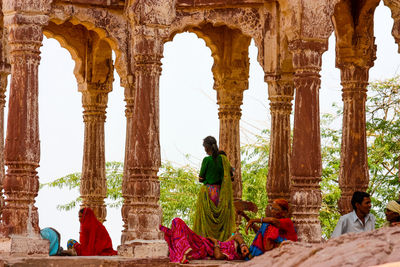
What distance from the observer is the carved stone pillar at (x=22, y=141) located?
1371 centimetres

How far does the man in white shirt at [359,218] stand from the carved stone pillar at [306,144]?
3.55 feet

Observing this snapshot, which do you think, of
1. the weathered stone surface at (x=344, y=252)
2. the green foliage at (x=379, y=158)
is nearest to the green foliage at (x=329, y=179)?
the green foliage at (x=379, y=158)

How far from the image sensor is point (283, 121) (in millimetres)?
17844

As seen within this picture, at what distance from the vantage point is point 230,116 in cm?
1941

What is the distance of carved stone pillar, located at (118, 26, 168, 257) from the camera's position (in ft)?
46.9

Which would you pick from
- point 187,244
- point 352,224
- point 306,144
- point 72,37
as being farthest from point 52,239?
point 72,37

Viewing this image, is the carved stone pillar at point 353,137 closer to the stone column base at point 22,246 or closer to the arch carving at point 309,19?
the arch carving at point 309,19

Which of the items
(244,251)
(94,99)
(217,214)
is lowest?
(244,251)

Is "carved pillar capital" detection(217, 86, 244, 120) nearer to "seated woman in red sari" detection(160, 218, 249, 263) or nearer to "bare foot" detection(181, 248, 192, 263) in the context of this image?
"seated woman in red sari" detection(160, 218, 249, 263)

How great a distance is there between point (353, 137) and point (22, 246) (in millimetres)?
7045

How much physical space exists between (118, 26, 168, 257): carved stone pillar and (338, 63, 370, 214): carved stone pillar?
4.44m

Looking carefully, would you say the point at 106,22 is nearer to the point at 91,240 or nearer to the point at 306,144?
the point at 91,240

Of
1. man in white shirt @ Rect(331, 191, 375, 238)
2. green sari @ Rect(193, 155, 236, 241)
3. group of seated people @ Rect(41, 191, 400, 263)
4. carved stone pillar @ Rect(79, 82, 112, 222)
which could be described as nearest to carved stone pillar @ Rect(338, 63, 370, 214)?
green sari @ Rect(193, 155, 236, 241)

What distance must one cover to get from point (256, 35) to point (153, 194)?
4.80 meters
